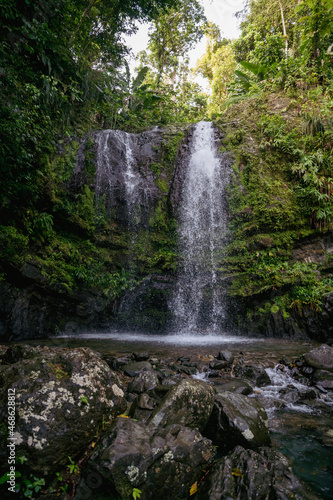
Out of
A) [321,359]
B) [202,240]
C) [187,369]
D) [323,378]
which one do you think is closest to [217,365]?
[187,369]

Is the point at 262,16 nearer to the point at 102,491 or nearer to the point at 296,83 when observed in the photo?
the point at 296,83

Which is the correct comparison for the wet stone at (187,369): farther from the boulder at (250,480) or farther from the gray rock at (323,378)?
the boulder at (250,480)

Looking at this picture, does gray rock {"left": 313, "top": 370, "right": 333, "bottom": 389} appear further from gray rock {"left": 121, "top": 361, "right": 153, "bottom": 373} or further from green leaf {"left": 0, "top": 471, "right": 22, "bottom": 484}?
green leaf {"left": 0, "top": 471, "right": 22, "bottom": 484}

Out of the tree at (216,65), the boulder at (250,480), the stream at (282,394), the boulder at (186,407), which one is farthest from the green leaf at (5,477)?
the tree at (216,65)

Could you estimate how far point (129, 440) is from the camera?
1995 millimetres

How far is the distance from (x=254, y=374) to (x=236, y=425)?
211 centimetres

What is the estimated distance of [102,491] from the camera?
1.79 metres

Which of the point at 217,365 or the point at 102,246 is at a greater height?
the point at 102,246

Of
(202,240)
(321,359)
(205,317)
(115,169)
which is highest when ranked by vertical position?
(115,169)

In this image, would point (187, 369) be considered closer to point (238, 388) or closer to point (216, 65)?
point (238, 388)

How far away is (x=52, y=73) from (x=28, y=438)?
10954 mm

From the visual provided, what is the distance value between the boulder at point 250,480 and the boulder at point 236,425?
1.06 ft

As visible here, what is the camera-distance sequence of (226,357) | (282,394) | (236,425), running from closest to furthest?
(236,425)
(282,394)
(226,357)

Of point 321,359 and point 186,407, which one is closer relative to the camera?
point 186,407
